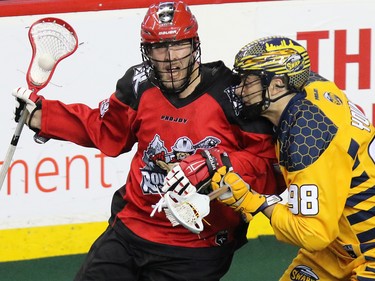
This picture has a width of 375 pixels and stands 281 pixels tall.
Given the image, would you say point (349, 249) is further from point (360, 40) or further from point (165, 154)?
point (360, 40)

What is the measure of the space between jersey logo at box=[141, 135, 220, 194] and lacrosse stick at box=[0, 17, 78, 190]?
0.66 m

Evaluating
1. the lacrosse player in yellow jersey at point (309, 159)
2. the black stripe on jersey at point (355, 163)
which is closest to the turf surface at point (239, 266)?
the lacrosse player in yellow jersey at point (309, 159)

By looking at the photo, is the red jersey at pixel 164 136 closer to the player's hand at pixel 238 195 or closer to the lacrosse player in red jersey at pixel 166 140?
the lacrosse player in red jersey at pixel 166 140

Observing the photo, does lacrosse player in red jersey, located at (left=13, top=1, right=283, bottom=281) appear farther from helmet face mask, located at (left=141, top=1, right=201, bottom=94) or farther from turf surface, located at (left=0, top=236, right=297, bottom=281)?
turf surface, located at (left=0, top=236, right=297, bottom=281)

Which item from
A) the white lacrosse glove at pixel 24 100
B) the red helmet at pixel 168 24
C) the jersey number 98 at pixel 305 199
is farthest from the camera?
the white lacrosse glove at pixel 24 100

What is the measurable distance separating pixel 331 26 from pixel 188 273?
2.34 m

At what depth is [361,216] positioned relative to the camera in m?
4.46

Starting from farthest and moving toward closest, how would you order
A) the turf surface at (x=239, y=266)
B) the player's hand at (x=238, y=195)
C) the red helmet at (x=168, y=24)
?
the turf surface at (x=239, y=266), the red helmet at (x=168, y=24), the player's hand at (x=238, y=195)

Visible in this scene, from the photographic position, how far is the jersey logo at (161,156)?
458 centimetres

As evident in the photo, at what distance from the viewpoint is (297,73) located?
4.41 meters

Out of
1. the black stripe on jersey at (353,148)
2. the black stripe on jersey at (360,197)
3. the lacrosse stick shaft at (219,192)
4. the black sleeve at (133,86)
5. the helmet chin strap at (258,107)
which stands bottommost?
the black stripe on jersey at (360,197)

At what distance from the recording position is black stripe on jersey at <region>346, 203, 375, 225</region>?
446 cm

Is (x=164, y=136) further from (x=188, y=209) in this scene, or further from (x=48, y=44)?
(x=48, y=44)

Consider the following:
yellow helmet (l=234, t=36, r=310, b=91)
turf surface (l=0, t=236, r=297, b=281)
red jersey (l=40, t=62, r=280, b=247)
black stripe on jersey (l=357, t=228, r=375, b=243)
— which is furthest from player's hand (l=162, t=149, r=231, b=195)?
turf surface (l=0, t=236, r=297, b=281)
